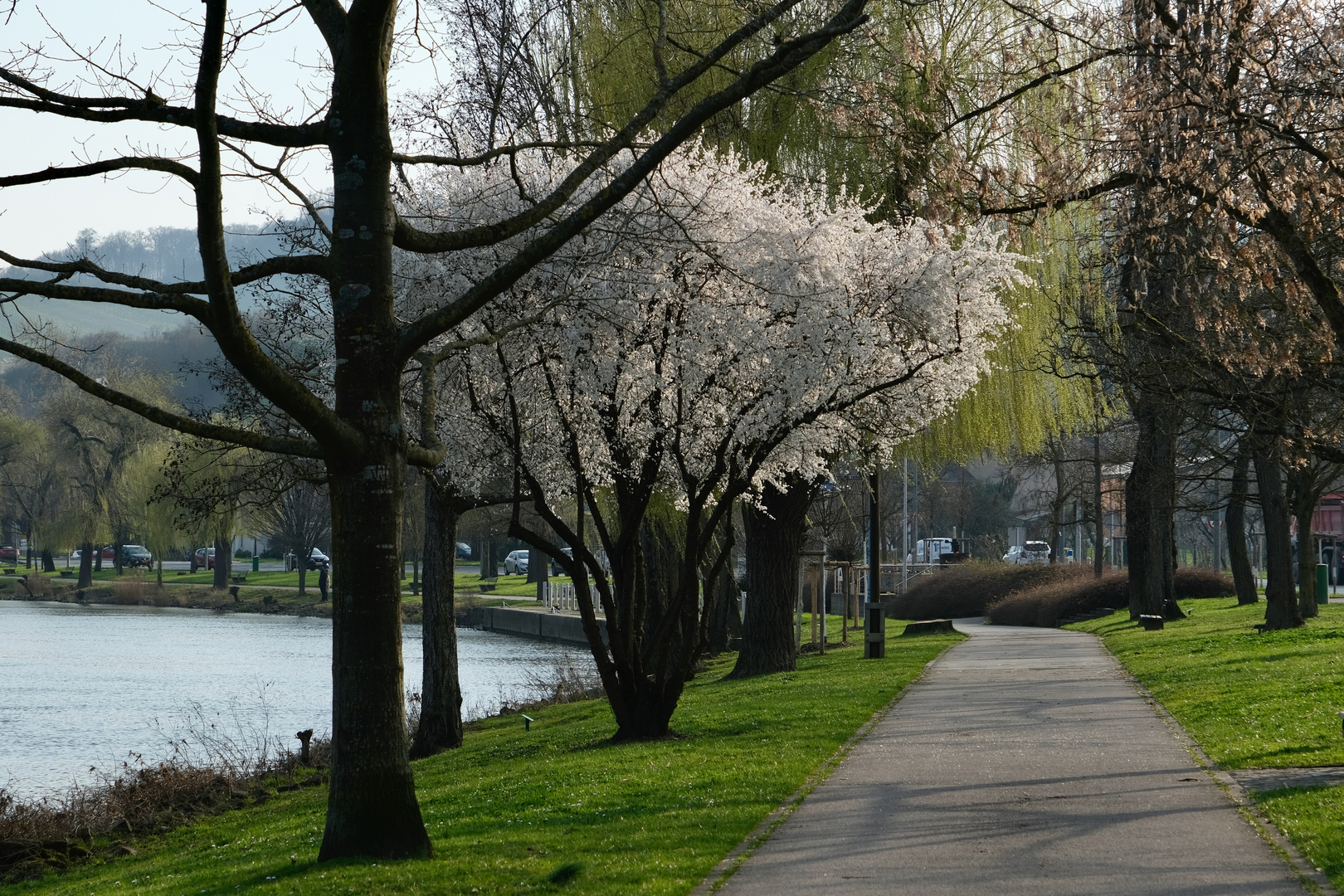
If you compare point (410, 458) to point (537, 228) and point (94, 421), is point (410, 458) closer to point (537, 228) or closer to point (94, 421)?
point (537, 228)

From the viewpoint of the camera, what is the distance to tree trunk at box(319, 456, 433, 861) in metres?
7.89

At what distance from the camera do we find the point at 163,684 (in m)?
30.6

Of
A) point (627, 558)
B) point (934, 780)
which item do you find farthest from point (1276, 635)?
point (934, 780)

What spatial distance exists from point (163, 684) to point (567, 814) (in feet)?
78.7

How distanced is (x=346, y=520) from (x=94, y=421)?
7292cm

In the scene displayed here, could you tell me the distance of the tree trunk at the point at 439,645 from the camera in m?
18.8

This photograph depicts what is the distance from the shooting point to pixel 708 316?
1343 cm

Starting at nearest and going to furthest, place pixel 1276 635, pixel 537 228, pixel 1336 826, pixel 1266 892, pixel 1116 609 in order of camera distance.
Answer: pixel 1266 892 → pixel 1336 826 → pixel 537 228 → pixel 1276 635 → pixel 1116 609

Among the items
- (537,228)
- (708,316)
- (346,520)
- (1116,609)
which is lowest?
(1116,609)

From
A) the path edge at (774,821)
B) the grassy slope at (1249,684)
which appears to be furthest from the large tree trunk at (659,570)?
the path edge at (774,821)

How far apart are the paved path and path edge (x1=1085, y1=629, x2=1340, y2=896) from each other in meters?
0.07

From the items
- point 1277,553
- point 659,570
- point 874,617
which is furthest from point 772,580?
point 1277,553

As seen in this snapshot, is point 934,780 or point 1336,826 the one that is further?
point 934,780

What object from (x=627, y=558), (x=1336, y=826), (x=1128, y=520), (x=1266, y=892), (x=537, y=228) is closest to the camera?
(x=1266, y=892)
